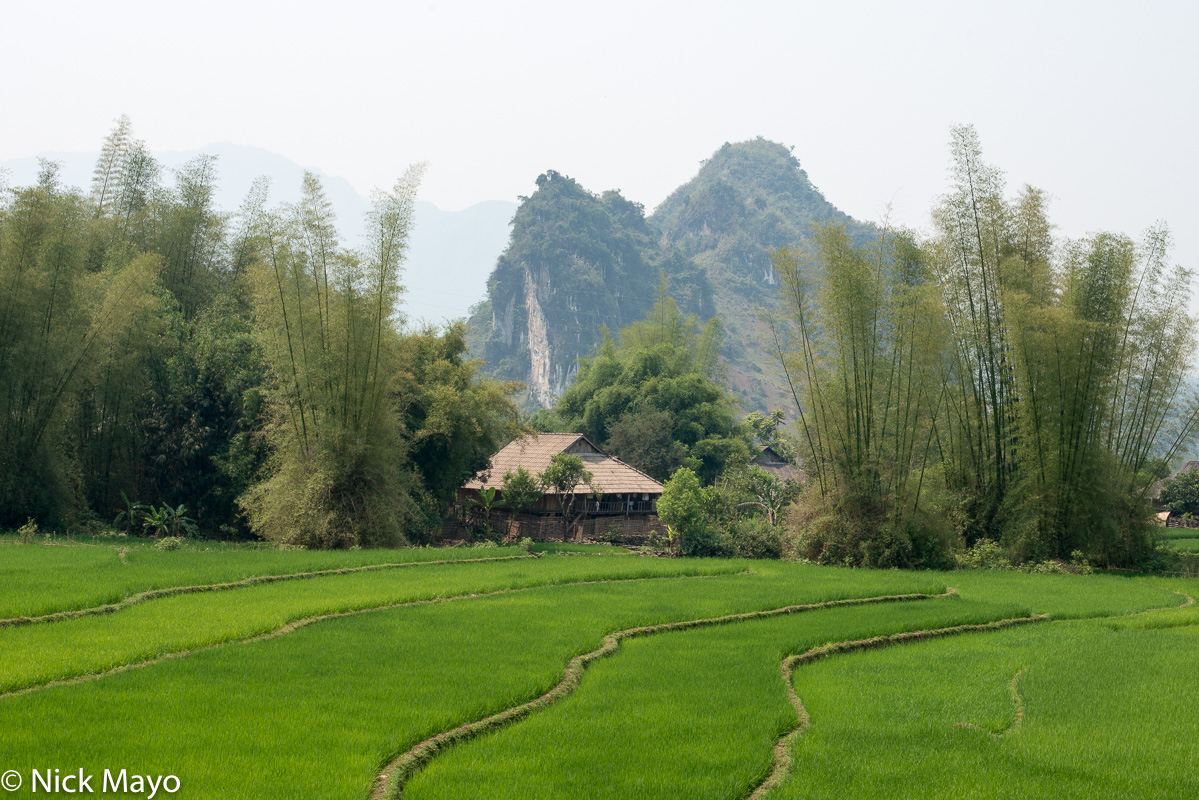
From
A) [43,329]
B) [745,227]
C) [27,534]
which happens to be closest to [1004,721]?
[27,534]

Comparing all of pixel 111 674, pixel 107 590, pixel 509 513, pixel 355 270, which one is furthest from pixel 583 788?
pixel 509 513

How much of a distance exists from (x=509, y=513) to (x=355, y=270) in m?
13.0

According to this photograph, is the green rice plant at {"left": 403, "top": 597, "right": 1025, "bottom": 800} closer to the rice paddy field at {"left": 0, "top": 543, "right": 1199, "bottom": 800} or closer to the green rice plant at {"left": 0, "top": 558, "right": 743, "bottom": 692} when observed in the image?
the rice paddy field at {"left": 0, "top": 543, "right": 1199, "bottom": 800}

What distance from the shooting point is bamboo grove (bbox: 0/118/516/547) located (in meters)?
16.9

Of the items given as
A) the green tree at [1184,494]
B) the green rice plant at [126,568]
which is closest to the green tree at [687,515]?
the green rice plant at [126,568]

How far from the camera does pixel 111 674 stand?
6676 mm

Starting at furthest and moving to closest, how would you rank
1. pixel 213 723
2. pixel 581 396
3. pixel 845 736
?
pixel 581 396 < pixel 845 736 < pixel 213 723

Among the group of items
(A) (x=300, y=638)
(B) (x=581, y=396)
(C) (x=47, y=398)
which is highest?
(B) (x=581, y=396)

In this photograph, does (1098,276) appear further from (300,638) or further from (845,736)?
(300,638)

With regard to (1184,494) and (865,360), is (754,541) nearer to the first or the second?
(865,360)

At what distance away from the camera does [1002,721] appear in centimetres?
679

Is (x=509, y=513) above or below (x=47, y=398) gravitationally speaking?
below

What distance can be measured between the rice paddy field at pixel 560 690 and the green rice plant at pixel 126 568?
0.21 feet

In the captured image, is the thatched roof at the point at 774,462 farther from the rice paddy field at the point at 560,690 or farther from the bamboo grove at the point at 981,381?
the rice paddy field at the point at 560,690
